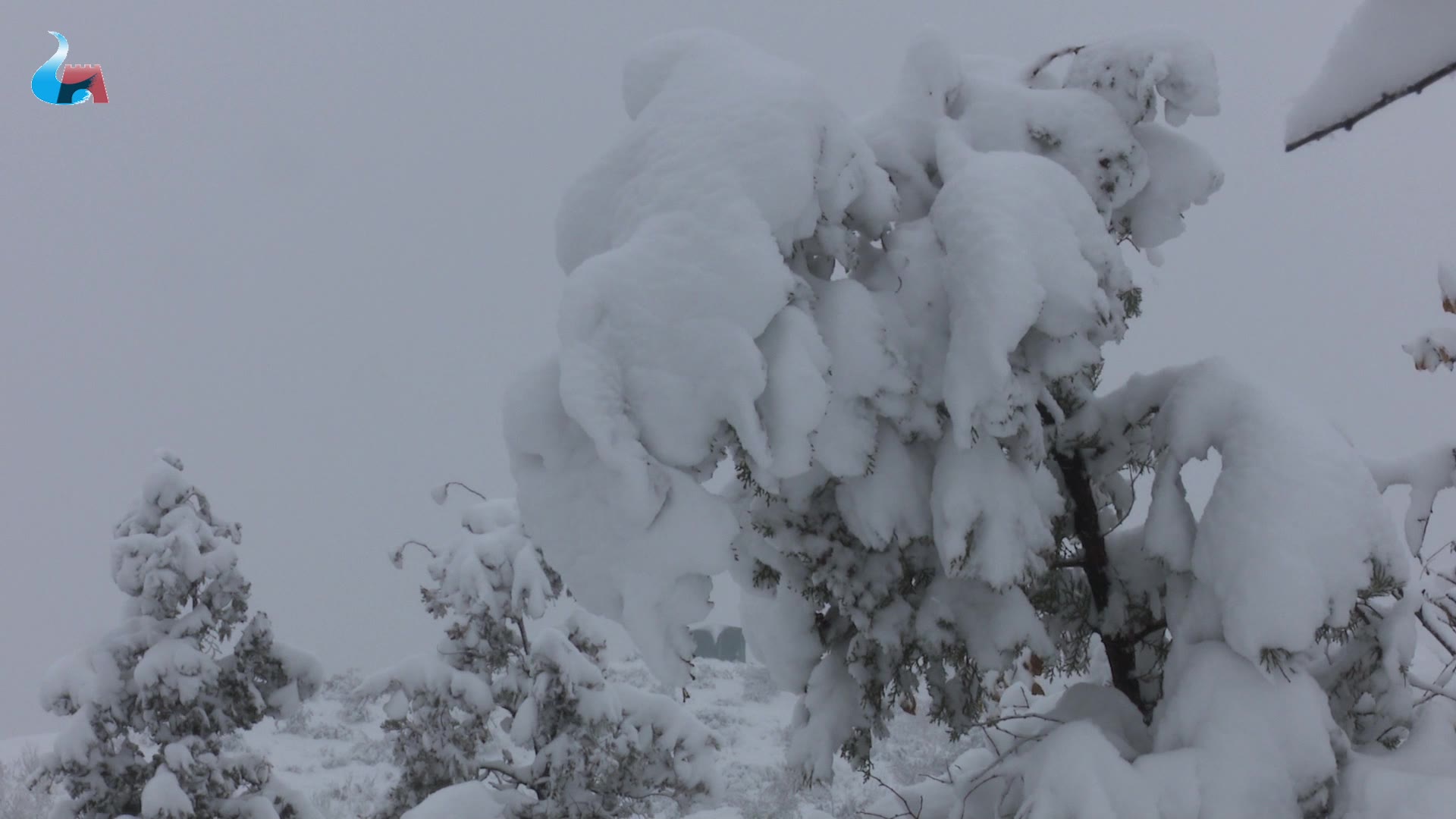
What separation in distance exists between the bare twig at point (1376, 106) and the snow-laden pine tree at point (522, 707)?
7.65 meters

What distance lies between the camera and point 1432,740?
3.85 m

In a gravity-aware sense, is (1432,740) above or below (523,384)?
below

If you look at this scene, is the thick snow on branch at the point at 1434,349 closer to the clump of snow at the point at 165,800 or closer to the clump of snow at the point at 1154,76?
the clump of snow at the point at 1154,76

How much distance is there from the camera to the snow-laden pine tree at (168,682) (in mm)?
Result: 8414

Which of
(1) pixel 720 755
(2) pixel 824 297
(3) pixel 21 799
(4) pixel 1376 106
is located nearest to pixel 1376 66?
(4) pixel 1376 106

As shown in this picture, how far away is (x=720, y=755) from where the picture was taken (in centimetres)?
1833

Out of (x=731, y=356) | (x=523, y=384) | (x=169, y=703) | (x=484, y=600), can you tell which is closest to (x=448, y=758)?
(x=484, y=600)

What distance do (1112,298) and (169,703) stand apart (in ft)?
28.1

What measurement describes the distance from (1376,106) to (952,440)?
3012 millimetres

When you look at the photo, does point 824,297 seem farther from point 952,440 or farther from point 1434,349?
point 1434,349

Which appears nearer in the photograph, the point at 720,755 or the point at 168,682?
the point at 168,682

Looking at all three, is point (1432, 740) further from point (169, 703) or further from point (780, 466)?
point (169, 703)

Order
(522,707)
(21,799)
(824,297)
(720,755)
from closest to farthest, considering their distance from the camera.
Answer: (824,297)
(522,707)
(21,799)
(720,755)

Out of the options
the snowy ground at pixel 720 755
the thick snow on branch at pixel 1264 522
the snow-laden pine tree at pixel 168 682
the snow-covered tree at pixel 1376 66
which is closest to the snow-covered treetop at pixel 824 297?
the thick snow on branch at pixel 1264 522
